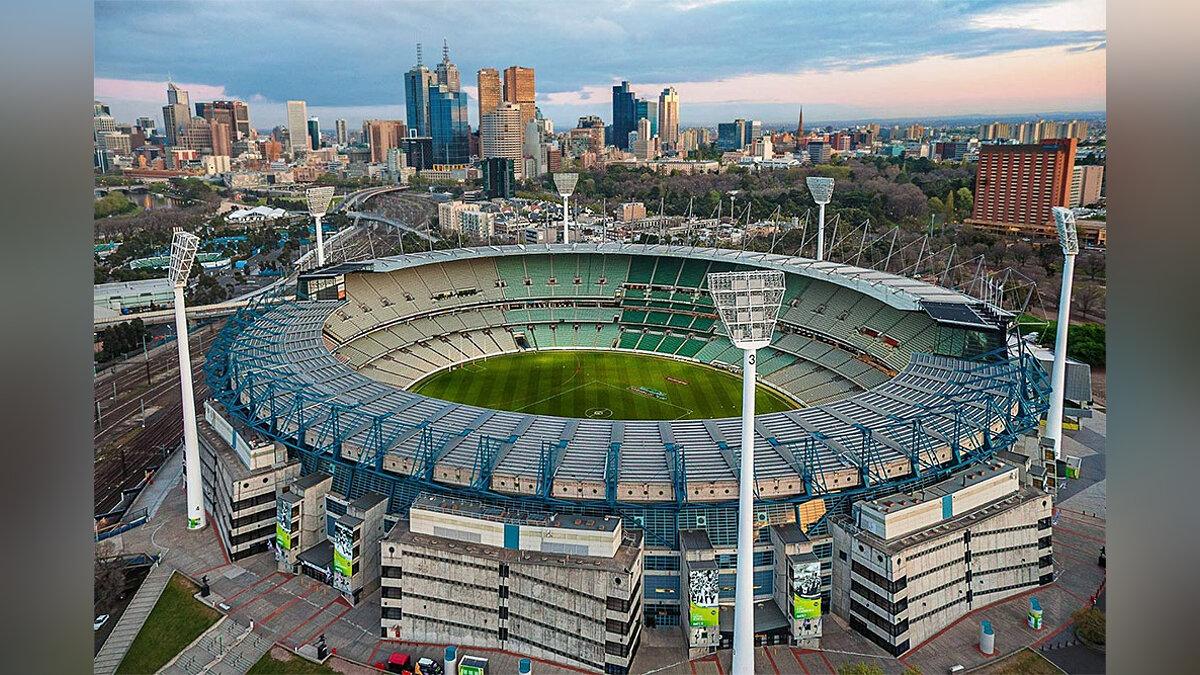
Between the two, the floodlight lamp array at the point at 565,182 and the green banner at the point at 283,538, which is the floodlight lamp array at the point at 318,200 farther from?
the green banner at the point at 283,538

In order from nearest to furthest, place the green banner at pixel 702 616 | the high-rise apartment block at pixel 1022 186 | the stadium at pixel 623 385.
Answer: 1. the green banner at pixel 702 616
2. the stadium at pixel 623 385
3. the high-rise apartment block at pixel 1022 186

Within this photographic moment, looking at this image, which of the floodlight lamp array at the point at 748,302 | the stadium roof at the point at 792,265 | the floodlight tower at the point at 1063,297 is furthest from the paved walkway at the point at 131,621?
the floodlight tower at the point at 1063,297

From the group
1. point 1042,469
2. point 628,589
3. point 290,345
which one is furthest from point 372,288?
point 1042,469

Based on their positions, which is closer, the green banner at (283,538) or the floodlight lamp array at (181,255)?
the green banner at (283,538)

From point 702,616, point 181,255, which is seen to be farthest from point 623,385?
point 181,255

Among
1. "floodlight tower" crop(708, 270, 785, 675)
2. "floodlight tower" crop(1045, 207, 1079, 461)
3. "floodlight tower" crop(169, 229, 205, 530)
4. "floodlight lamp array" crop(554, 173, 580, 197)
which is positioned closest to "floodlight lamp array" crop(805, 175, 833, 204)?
"floodlight lamp array" crop(554, 173, 580, 197)
